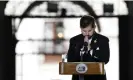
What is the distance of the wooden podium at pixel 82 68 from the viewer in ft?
5.65

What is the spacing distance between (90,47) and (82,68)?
120 mm

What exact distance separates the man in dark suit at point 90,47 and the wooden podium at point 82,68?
6 cm

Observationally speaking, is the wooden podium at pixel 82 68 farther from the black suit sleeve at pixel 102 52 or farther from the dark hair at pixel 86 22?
the dark hair at pixel 86 22

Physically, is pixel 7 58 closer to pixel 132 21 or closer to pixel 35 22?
pixel 35 22

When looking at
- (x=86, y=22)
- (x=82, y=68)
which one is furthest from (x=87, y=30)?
(x=82, y=68)

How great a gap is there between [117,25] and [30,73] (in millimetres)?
1551

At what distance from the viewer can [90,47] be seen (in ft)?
5.88

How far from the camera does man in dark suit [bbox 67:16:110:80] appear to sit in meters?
1.79

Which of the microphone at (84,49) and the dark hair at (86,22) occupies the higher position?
the dark hair at (86,22)

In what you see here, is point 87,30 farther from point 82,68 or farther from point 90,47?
point 82,68

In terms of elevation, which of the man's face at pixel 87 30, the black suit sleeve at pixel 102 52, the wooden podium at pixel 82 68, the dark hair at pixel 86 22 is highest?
the dark hair at pixel 86 22

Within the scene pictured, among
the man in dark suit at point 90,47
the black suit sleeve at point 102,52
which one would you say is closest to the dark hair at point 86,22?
the man in dark suit at point 90,47

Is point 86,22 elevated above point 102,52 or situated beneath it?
elevated above

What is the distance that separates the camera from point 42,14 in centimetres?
572
